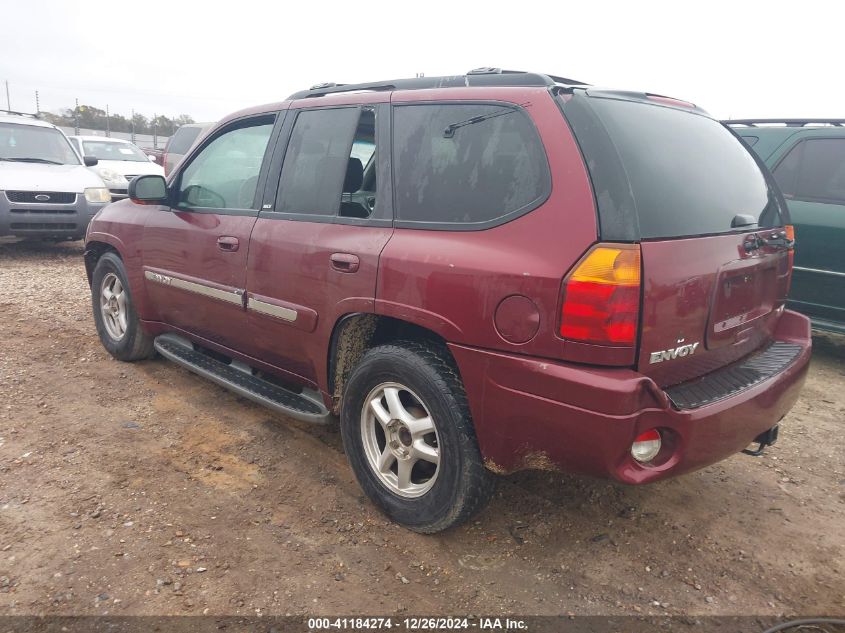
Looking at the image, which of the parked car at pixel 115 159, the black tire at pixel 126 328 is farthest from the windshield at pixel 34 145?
the black tire at pixel 126 328

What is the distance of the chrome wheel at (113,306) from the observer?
4332 millimetres

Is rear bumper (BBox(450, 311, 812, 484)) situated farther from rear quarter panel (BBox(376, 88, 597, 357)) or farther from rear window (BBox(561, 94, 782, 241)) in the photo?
rear window (BBox(561, 94, 782, 241))

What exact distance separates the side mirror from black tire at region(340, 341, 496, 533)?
6.30 feet

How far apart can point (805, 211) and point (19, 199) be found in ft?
29.2

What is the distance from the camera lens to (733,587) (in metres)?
2.32

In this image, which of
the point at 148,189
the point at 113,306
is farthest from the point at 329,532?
the point at 113,306

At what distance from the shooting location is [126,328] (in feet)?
14.1

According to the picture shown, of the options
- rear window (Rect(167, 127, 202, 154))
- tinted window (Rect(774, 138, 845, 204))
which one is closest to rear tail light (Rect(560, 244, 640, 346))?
tinted window (Rect(774, 138, 845, 204))

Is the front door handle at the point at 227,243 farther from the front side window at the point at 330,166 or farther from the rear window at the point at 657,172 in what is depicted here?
the rear window at the point at 657,172

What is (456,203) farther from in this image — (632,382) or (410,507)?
(410,507)

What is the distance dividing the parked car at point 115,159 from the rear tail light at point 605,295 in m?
11.1

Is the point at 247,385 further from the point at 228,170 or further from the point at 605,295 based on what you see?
the point at 605,295

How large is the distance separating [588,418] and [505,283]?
53cm

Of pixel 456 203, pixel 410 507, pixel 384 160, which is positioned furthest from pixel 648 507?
pixel 384 160
